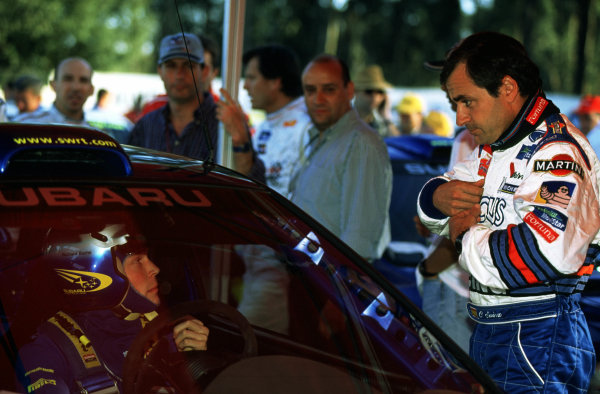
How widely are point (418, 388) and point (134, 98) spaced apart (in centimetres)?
1424

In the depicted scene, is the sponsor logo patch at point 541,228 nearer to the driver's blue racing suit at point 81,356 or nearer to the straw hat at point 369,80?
the driver's blue racing suit at point 81,356

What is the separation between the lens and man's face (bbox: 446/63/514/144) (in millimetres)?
1979

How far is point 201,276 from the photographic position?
2441 millimetres

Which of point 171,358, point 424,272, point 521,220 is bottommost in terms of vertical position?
point 424,272

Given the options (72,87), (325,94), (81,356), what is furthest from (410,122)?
(81,356)

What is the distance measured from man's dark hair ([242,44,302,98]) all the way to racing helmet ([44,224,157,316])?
2.33 m

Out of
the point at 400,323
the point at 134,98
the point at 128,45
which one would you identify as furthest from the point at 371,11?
the point at 400,323

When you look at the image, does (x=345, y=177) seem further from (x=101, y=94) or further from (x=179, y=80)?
(x=101, y=94)

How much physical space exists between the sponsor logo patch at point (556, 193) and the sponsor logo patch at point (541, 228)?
0.05 meters

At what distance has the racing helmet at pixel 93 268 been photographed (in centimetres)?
191

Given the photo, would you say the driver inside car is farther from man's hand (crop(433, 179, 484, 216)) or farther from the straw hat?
the straw hat

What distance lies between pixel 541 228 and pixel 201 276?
112 centimetres

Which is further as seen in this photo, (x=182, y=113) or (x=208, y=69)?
(x=208, y=69)

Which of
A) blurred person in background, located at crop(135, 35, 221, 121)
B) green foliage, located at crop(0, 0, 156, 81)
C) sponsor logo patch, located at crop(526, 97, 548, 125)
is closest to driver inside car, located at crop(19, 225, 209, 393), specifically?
sponsor logo patch, located at crop(526, 97, 548, 125)
